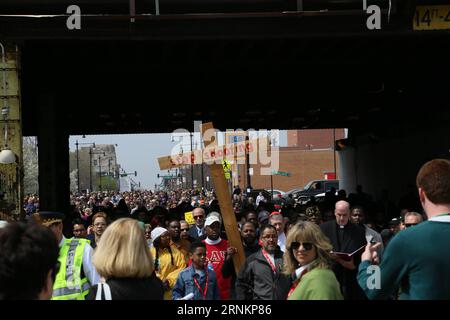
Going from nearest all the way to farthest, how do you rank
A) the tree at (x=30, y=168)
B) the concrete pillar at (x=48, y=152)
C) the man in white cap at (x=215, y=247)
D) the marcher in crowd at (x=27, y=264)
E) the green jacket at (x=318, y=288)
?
the marcher in crowd at (x=27, y=264), the green jacket at (x=318, y=288), the man in white cap at (x=215, y=247), the concrete pillar at (x=48, y=152), the tree at (x=30, y=168)

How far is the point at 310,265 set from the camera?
476 cm

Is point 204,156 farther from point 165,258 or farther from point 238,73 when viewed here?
point 238,73

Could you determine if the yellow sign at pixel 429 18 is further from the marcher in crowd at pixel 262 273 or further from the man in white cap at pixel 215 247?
the marcher in crowd at pixel 262 273

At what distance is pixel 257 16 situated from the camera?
48.3ft

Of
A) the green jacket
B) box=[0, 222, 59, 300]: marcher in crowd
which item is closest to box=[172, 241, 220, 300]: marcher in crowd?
the green jacket

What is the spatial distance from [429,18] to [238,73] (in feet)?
23.8

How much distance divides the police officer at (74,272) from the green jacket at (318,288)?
86.3 inches

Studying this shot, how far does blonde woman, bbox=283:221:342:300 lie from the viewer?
407cm

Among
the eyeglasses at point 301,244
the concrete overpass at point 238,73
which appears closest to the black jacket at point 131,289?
the eyeglasses at point 301,244

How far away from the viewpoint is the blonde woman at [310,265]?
407 centimetres

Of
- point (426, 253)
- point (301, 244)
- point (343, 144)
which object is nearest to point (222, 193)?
point (301, 244)

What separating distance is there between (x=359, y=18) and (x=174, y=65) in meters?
6.03

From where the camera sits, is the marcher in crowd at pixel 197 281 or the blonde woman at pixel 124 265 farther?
the marcher in crowd at pixel 197 281

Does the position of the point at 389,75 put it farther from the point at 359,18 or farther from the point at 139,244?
the point at 139,244
